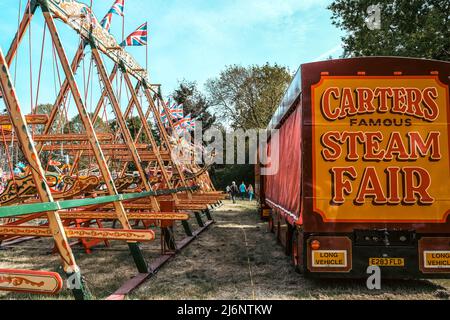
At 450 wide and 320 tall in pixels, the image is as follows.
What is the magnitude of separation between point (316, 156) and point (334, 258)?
1.50 m

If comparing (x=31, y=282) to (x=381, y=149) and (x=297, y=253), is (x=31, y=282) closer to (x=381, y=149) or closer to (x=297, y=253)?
(x=297, y=253)

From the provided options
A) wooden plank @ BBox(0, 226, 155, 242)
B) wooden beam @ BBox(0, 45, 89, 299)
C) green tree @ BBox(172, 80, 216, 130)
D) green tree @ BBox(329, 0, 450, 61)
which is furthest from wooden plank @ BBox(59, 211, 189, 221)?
green tree @ BBox(172, 80, 216, 130)

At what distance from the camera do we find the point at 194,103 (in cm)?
4806

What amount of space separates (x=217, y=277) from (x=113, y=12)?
6830 mm

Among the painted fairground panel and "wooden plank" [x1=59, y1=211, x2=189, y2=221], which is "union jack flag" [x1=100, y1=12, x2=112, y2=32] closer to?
"wooden plank" [x1=59, y1=211, x2=189, y2=221]

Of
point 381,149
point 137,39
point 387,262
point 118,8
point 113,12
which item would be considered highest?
point 118,8

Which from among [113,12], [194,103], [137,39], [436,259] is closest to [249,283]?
[436,259]

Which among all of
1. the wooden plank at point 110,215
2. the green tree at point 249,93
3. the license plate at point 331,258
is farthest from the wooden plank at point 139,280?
the green tree at point 249,93

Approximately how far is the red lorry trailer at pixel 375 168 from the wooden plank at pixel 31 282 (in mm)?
3448

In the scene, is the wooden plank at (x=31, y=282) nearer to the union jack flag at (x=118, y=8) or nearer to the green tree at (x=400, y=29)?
the union jack flag at (x=118, y=8)

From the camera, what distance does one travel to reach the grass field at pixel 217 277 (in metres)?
5.65

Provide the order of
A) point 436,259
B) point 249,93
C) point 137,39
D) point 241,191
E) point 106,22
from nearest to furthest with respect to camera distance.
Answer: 1. point 436,259
2. point 106,22
3. point 137,39
4. point 241,191
5. point 249,93

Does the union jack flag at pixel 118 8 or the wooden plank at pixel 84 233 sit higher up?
the union jack flag at pixel 118 8

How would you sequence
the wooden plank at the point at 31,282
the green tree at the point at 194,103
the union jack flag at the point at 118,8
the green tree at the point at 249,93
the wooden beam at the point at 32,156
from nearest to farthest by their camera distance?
the wooden plank at the point at 31,282, the wooden beam at the point at 32,156, the union jack flag at the point at 118,8, the green tree at the point at 249,93, the green tree at the point at 194,103
